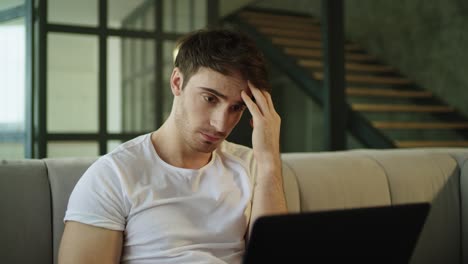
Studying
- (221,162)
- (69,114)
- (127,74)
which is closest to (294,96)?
(127,74)

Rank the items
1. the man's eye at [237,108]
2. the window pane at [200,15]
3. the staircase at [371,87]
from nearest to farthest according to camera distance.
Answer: the man's eye at [237,108] → the window pane at [200,15] → the staircase at [371,87]

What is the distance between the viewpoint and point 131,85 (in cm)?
379

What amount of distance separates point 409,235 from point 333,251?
18 cm

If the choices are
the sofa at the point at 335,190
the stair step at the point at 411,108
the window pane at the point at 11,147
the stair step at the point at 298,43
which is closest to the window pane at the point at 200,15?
Answer: the stair step at the point at 298,43

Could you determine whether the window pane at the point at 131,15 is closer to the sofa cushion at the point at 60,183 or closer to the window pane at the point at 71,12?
the window pane at the point at 71,12

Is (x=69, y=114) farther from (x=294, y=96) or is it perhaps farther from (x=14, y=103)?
(x=294, y=96)

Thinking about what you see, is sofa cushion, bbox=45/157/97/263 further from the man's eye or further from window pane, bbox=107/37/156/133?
window pane, bbox=107/37/156/133

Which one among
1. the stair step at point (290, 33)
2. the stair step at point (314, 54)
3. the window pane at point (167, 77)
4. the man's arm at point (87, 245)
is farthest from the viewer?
the stair step at point (290, 33)

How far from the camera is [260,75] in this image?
137 cm

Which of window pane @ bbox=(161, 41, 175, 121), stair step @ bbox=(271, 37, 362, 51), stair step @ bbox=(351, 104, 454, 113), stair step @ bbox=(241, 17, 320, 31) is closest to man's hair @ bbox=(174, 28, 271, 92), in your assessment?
window pane @ bbox=(161, 41, 175, 121)

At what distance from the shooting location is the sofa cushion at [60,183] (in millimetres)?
1418

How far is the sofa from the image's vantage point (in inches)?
54.7

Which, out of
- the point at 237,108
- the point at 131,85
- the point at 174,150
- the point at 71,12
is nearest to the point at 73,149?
the point at 131,85

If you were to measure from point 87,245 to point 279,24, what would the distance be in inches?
182
